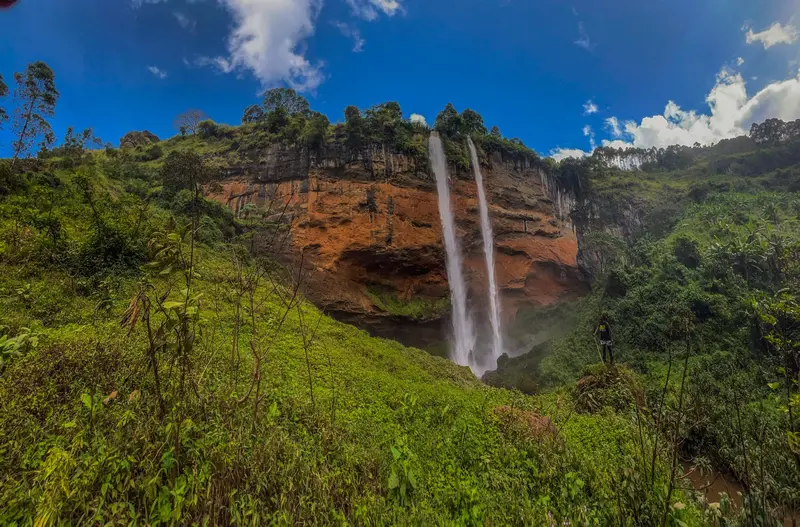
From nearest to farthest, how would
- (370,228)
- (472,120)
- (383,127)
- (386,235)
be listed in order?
(370,228), (386,235), (383,127), (472,120)

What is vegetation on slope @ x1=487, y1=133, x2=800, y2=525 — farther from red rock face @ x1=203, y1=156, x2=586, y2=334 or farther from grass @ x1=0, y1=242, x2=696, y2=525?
red rock face @ x1=203, y1=156, x2=586, y2=334

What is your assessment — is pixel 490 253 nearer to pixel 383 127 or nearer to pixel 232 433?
pixel 383 127

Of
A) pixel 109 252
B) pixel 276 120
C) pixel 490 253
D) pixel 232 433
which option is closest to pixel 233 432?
pixel 232 433

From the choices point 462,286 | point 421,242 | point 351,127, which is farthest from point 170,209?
point 462,286

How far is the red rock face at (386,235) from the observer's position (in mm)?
21562

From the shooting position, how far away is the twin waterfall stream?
2519 cm

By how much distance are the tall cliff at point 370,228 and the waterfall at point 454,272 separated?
668 millimetres

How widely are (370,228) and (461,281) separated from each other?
787 centimetres

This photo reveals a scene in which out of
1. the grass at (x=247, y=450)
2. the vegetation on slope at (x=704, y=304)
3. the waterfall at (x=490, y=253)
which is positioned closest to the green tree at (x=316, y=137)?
the waterfall at (x=490, y=253)

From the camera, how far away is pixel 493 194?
95.9 ft

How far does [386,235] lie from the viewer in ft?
74.3

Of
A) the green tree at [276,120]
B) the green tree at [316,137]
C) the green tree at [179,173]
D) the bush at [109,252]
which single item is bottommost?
the bush at [109,252]

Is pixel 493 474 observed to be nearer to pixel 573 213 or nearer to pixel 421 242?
pixel 421 242

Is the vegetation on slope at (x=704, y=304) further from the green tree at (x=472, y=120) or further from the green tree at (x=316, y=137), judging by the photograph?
the green tree at (x=316, y=137)
